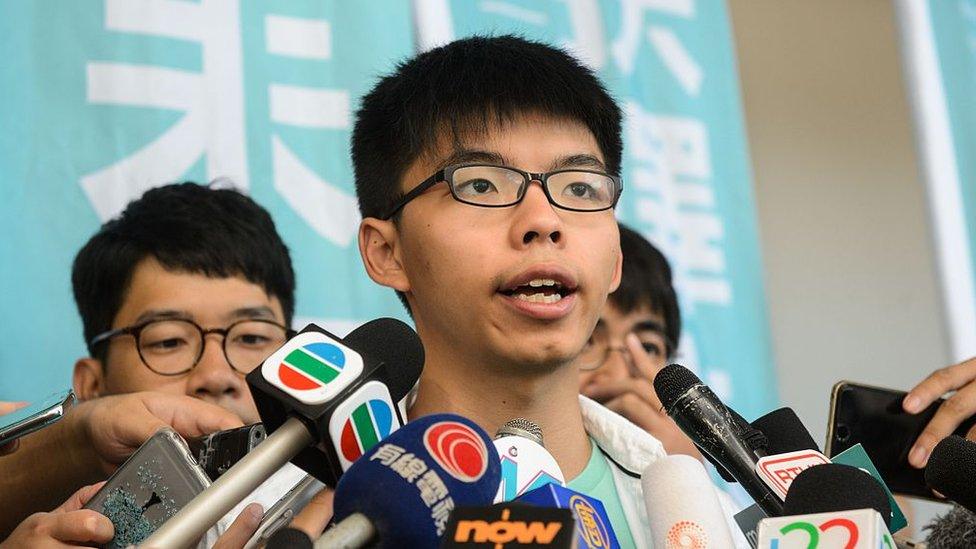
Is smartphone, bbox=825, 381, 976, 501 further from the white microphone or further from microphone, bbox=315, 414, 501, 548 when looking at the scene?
microphone, bbox=315, 414, 501, 548

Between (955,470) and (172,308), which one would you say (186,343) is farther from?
(955,470)

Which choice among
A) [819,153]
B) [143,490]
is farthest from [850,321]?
[143,490]

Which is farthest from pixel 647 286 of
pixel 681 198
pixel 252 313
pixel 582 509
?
pixel 582 509

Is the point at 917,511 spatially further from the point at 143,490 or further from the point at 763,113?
the point at 143,490

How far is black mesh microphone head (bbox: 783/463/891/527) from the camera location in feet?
2.99

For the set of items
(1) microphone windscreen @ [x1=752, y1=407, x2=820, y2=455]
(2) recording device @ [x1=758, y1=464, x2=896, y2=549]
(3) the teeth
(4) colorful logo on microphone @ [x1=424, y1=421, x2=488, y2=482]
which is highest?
(3) the teeth

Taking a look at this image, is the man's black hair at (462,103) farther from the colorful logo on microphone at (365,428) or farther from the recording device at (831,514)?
the recording device at (831,514)

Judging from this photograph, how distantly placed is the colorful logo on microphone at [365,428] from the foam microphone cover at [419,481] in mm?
71

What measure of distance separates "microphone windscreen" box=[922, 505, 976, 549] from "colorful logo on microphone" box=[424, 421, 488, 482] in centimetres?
54

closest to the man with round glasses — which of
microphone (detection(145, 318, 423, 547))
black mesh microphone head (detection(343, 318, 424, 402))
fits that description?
black mesh microphone head (detection(343, 318, 424, 402))

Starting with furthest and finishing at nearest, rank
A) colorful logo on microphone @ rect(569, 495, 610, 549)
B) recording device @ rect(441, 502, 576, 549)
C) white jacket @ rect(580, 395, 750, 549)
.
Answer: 1. white jacket @ rect(580, 395, 750, 549)
2. colorful logo on microphone @ rect(569, 495, 610, 549)
3. recording device @ rect(441, 502, 576, 549)

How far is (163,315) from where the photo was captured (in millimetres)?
2057

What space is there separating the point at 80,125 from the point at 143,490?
1.17 m

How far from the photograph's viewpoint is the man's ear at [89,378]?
2082 mm
